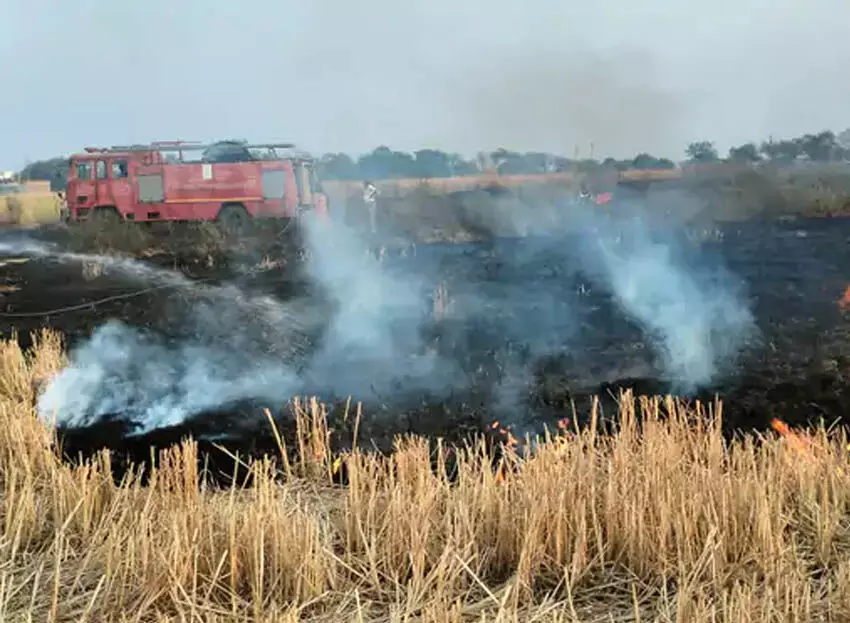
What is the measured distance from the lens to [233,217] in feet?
14.8

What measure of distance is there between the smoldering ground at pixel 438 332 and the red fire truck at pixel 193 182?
0.28 meters

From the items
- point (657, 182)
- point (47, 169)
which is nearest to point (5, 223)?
point (47, 169)

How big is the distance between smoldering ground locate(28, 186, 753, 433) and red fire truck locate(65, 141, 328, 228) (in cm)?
28

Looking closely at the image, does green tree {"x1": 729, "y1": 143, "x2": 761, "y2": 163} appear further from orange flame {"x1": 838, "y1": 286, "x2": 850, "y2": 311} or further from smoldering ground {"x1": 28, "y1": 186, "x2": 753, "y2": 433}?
orange flame {"x1": 838, "y1": 286, "x2": 850, "y2": 311}

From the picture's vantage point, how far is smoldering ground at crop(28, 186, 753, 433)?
394 cm

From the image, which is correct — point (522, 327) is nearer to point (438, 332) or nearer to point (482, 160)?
point (438, 332)

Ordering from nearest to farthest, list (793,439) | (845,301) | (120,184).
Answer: (793,439)
(845,301)
(120,184)

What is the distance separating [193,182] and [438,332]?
4.99 feet

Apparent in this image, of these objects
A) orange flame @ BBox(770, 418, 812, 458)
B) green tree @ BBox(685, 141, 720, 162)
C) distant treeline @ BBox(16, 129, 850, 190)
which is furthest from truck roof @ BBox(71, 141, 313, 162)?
orange flame @ BBox(770, 418, 812, 458)

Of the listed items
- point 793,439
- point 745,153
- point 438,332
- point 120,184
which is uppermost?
point 745,153

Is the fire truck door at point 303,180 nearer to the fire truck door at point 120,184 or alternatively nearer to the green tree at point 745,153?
the fire truck door at point 120,184

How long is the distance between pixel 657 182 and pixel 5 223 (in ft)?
11.3

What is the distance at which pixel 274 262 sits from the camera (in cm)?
439

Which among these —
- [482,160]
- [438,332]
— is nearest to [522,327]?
[438,332]
